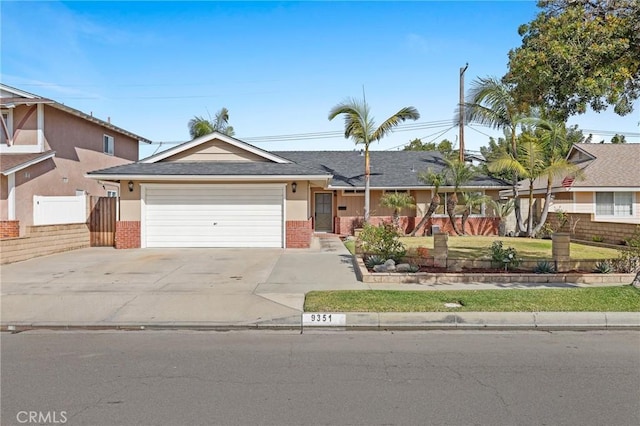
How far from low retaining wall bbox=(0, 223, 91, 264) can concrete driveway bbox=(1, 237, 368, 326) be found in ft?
1.29

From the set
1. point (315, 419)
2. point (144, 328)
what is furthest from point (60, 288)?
point (315, 419)

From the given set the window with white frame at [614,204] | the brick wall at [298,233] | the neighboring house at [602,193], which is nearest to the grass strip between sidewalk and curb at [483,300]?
the brick wall at [298,233]

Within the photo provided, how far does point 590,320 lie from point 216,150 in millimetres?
14187

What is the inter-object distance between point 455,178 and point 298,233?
797 cm

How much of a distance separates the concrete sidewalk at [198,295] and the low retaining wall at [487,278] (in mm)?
328

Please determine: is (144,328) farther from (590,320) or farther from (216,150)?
(216,150)

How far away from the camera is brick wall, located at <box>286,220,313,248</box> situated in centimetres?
1579

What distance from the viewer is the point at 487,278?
378 inches

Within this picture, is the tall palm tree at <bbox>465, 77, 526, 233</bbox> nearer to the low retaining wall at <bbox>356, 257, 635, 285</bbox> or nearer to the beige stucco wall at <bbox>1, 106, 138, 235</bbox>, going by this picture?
the low retaining wall at <bbox>356, 257, 635, 285</bbox>

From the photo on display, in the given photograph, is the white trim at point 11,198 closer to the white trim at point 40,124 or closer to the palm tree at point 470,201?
the white trim at point 40,124

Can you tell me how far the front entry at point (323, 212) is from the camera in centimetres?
2225

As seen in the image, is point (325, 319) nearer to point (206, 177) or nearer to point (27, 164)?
point (206, 177)

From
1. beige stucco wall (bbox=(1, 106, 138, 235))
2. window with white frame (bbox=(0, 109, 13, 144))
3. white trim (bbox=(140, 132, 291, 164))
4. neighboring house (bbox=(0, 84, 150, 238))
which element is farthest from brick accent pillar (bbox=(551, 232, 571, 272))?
window with white frame (bbox=(0, 109, 13, 144))
